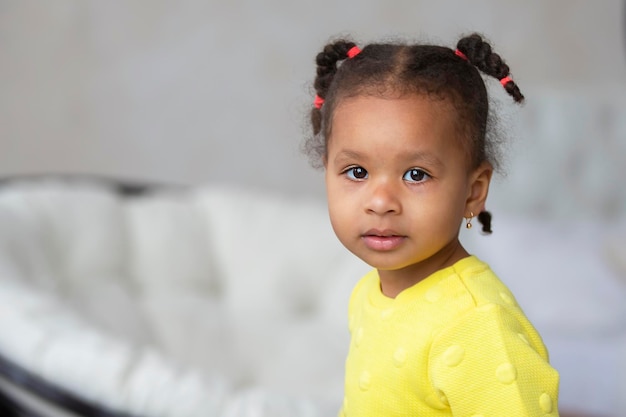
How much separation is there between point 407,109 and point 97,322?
1.43 m

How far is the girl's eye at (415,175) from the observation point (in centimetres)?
66

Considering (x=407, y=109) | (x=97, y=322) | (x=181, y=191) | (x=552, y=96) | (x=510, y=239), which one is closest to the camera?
(x=407, y=109)

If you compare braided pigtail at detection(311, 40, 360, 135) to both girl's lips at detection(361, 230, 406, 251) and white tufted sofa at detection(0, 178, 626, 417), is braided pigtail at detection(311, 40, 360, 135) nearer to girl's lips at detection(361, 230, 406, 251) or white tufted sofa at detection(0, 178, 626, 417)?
girl's lips at detection(361, 230, 406, 251)

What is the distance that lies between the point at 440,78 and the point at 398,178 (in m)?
0.08

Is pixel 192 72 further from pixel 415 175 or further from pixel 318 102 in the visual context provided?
pixel 415 175

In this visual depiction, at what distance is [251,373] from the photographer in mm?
1958

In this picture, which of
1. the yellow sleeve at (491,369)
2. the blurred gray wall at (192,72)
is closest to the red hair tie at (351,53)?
the yellow sleeve at (491,369)

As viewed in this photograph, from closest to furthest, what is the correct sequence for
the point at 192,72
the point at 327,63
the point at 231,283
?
the point at 327,63 → the point at 231,283 → the point at 192,72

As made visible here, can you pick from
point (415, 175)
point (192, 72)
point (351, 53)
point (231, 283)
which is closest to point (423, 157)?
point (415, 175)

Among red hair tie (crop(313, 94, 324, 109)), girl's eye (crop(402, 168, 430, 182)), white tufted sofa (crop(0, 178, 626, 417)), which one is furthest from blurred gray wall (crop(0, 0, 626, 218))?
girl's eye (crop(402, 168, 430, 182))

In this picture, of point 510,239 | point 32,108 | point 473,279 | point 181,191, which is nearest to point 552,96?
point 510,239

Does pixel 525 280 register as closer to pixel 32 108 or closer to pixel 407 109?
pixel 407 109

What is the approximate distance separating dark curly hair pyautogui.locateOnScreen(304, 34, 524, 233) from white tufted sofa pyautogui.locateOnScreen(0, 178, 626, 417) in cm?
86

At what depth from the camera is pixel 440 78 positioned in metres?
0.66
